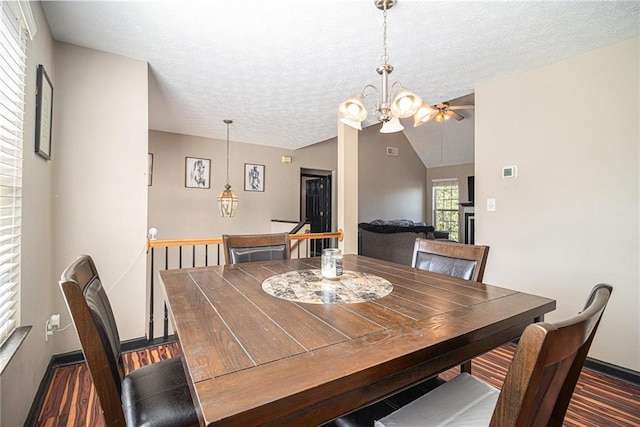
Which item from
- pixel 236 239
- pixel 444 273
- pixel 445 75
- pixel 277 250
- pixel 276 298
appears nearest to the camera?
pixel 276 298

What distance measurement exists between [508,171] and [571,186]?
18.1 inches

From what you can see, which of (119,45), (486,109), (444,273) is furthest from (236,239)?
(486,109)

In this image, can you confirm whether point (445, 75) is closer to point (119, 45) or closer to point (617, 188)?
point (617, 188)

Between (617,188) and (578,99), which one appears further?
(578,99)

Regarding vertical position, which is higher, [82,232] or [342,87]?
[342,87]

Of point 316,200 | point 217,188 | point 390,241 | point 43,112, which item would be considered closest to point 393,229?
point 390,241

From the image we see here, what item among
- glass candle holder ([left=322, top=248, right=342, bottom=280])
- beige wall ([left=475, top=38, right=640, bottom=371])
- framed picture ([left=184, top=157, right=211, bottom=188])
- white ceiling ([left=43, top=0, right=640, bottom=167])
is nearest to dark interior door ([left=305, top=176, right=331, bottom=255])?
framed picture ([left=184, top=157, right=211, bottom=188])

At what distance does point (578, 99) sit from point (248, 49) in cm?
246

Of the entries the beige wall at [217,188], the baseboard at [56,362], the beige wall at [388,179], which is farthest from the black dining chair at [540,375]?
the beige wall at [388,179]

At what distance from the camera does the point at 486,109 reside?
2.75 meters

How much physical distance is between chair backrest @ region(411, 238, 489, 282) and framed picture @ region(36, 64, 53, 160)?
2.32 m

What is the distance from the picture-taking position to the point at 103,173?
2.23m

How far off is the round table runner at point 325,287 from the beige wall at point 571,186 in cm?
171

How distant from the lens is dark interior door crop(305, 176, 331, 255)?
6.37m
